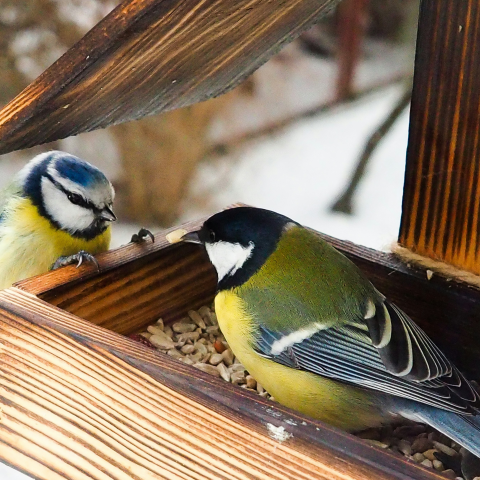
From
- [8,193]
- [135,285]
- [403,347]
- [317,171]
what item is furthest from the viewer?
[317,171]

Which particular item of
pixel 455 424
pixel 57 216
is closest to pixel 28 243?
pixel 57 216

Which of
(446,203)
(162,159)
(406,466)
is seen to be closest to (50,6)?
(162,159)

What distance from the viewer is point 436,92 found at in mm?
1302

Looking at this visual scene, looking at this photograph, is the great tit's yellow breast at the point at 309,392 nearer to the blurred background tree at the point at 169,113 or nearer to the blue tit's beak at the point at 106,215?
the blue tit's beak at the point at 106,215

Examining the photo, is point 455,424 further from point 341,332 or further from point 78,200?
point 78,200

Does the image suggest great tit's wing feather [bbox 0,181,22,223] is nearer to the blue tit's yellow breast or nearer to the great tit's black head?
the blue tit's yellow breast

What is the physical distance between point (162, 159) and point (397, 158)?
116 cm

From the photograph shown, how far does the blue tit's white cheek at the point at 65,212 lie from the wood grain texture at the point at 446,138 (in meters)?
0.68

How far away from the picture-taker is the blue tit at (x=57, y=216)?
1598mm

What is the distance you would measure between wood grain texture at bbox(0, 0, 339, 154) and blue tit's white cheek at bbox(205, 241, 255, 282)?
27 cm

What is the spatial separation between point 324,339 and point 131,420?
322 millimetres

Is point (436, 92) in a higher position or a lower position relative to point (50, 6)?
lower

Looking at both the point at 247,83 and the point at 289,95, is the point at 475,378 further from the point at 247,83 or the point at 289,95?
the point at 289,95

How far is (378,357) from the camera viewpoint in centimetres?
112
